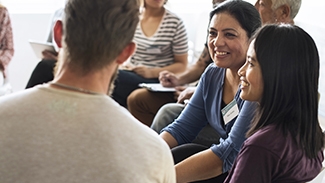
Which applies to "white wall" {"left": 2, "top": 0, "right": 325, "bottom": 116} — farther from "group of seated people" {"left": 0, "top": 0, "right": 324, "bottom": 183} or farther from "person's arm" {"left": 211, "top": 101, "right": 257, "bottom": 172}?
"person's arm" {"left": 211, "top": 101, "right": 257, "bottom": 172}

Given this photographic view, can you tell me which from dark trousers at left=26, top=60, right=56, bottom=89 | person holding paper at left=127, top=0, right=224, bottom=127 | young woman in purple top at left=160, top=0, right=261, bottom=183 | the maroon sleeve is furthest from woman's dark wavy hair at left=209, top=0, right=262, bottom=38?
dark trousers at left=26, top=60, right=56, bottom=89

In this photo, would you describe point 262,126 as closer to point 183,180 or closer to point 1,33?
point 183,180

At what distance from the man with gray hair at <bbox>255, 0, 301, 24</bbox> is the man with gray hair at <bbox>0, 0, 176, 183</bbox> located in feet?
3.97

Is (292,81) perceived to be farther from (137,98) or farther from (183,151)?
(137,98)

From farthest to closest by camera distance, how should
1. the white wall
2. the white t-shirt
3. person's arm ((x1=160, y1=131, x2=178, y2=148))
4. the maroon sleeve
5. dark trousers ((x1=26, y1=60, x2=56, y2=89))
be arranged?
1. the white wall
2. dark trousers ((x1=26, y1=60, x2=56, y2=89))
3. person's arm ((x1=160, y1=131, x2=178, y2=148))
4. the maroon sleeve
5. the white t-shirt

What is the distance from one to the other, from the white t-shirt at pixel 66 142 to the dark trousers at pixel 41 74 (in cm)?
193

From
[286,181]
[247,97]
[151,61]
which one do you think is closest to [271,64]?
[247,97]

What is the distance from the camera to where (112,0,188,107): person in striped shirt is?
273cm

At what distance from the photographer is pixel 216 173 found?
5.03 ft

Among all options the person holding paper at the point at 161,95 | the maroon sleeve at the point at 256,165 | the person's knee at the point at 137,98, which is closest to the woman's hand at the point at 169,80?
the person holding paper at the point at 161,95

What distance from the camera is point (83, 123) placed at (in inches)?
31.2

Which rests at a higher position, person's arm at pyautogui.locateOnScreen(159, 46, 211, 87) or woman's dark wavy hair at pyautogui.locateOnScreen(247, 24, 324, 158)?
woman's dark wavy hair at pyautogui.locateOnScreen(247, 24, 324, 158)

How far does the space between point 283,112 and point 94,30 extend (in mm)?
633

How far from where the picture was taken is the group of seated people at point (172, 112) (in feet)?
2.57
